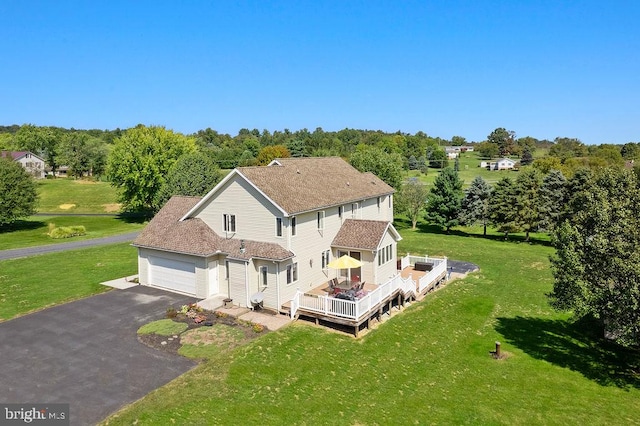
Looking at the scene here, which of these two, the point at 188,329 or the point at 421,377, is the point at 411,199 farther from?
the point at 188,329

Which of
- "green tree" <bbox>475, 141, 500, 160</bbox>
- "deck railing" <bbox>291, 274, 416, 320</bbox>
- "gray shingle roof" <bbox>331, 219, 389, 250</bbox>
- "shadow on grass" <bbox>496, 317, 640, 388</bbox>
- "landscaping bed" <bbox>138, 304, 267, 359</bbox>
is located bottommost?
"shadow on grass" <bbox>496, 317, 640, 388</bbox>

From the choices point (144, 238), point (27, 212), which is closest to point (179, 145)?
point (27, 212)

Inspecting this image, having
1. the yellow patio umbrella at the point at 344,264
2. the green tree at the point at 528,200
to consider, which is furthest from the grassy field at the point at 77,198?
the green tree at the point at 528,200

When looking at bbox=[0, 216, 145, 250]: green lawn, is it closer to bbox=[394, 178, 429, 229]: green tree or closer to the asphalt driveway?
the asphalt driveway

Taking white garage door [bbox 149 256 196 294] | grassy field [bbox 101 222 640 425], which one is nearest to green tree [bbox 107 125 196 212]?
white garage door [bbox 149 256 196 294]

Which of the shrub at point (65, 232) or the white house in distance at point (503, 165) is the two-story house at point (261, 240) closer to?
the shrub at point (65, 232)

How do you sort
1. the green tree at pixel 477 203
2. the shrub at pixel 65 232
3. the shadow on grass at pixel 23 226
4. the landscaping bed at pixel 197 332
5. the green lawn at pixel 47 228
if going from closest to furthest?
the landscaping bed at pixel 197 332, the green lawn at pixel 47 228, the shrub at pixel 65 232, the green tree at pixel 477 203, the shadow on grass at pixel 23 226
